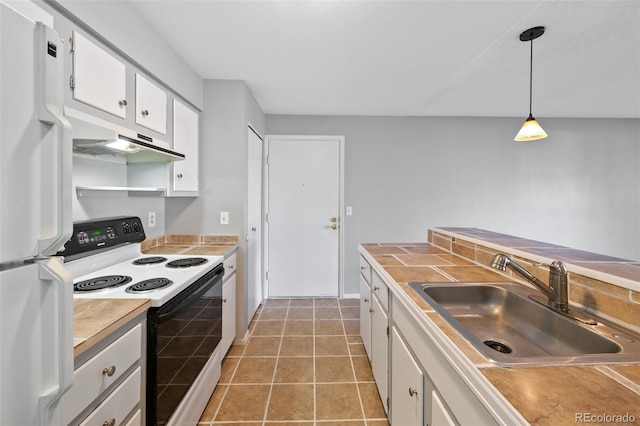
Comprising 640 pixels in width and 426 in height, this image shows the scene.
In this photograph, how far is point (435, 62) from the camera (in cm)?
212

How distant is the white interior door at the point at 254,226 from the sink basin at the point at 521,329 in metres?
1.85

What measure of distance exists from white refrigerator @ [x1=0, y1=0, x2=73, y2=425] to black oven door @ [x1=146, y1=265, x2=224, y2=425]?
2.00 ft

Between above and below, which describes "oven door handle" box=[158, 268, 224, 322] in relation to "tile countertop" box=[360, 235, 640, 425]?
below

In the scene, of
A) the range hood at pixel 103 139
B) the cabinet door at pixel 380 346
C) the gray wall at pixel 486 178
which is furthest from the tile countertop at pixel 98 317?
the gray wall at pixel 486 178

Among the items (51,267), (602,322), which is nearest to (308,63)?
(51,267)

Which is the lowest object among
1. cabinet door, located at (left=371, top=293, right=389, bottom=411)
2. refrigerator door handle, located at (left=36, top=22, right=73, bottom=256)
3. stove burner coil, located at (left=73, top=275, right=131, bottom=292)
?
cabinet door, located at (left=371, top=293, right=389, bottom=411)

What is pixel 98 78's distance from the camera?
1.28 metres

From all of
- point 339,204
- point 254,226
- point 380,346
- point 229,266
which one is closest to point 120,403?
point 229,266

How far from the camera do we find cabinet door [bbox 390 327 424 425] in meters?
1.01

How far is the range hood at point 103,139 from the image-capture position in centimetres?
114

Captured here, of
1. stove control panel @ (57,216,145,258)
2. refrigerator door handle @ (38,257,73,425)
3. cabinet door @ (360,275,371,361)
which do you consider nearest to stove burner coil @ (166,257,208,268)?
stove control panel @ (57,216,145,258)

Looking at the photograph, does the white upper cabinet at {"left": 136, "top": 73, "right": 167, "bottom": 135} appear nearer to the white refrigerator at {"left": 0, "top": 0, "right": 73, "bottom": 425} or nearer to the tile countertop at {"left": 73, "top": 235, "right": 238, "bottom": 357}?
the tile countertop at {"left": 73, "top": 235, "right": 238, "bottom": 357}

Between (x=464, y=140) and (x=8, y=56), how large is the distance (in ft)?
13.0

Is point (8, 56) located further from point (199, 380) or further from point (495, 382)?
point (199, 380)
